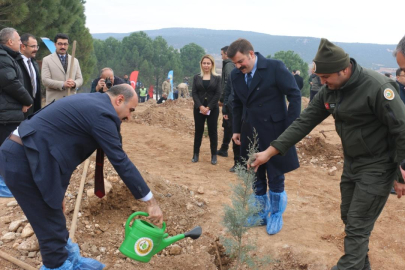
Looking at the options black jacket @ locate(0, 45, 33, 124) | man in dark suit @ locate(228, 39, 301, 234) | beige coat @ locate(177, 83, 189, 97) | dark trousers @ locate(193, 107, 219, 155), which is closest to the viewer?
man in dark suit @ locate(228, 39, 301, 234)

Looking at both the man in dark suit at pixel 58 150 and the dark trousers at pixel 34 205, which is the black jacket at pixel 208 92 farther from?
the dark trousers at pixel 34 205

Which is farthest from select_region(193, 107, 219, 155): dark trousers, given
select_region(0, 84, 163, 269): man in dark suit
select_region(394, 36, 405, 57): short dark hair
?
select_region(394, 36, 405, 57): short dark hair

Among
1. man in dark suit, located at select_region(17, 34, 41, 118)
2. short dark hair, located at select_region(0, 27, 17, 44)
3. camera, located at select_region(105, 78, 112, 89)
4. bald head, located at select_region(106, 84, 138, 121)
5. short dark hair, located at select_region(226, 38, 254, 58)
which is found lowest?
camera, located at select_region(105, 78, 112, 89)

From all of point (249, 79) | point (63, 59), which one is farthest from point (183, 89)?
point (249, 79)

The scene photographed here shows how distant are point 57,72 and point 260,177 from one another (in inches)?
132

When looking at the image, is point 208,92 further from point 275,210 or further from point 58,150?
point 58,150

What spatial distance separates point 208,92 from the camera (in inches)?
261

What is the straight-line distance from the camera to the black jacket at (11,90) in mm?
4273

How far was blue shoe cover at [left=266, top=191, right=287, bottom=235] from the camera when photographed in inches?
161

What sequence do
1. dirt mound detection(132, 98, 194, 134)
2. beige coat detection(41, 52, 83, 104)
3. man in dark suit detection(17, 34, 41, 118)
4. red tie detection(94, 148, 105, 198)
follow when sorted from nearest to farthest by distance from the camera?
red tie detection(94, 148, 105, 198) → man in dark suit detection(17, 34, 41, 118) → beige coat detection(41, 52, 83, 104) → dirt mound detection(132, 98, 194, 134)

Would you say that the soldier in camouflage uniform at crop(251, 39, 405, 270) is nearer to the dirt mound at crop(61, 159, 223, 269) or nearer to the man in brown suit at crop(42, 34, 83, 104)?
the dirt mound at crop(61, 159, 223, 269)

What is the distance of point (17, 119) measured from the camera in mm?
4496

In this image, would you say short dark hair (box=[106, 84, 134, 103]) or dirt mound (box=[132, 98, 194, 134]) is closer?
short dark hair (box=[106, 84, 134, 103])

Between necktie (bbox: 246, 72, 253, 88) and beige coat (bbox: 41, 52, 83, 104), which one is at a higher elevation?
necktie (bbox: 246, 72, 253, 88)
